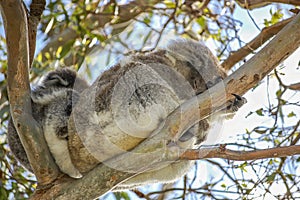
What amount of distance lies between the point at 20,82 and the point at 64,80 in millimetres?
624

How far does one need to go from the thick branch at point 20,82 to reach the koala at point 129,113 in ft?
0.85

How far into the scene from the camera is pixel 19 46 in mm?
2682

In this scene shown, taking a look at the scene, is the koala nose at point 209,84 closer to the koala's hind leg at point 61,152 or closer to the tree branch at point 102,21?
the koala's hind leg at point 61,152

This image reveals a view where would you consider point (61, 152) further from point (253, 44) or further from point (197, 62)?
point (253, 44)

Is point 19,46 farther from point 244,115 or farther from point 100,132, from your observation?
point 244,115

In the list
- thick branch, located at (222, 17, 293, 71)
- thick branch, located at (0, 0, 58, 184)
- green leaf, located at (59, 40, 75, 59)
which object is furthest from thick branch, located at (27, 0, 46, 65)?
green leaf, located at (59, 40, 75, 59)

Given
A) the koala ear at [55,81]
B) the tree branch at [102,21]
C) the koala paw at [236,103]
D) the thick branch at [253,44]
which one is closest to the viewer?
the koala paw at [236,103]

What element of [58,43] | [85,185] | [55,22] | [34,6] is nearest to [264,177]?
[85,185]

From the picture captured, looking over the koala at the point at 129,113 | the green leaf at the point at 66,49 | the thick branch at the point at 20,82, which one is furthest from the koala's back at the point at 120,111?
the green leaf at the point at 66,49

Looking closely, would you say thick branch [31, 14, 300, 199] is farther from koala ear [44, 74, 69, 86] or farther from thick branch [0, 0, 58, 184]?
koala ear [44, 74, 69, 86]

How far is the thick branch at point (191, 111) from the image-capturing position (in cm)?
283

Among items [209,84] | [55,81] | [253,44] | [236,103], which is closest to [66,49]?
[253,44]

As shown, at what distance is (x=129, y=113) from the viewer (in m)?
3.07

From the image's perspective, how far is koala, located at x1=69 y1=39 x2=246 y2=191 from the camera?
3051 millimetres
